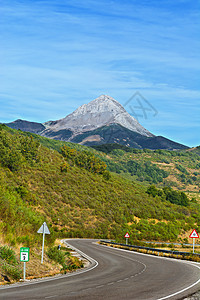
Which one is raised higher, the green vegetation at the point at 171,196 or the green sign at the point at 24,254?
the green vegetation at the point at 171,196

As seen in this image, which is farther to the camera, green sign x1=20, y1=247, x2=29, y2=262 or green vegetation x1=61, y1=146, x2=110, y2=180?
green vegetation x1=61, y1=146, x2=110, y2=180

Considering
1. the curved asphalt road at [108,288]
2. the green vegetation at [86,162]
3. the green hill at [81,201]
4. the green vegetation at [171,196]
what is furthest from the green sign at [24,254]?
the green vegetation at [171,196]

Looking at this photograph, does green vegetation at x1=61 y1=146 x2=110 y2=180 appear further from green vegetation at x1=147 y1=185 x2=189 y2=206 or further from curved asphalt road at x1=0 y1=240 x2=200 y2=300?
curved asphalt road at x1=0 y1=240 x2=200 y2=300

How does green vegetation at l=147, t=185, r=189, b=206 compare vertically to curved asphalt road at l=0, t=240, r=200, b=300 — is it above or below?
above

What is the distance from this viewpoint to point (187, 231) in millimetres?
76375

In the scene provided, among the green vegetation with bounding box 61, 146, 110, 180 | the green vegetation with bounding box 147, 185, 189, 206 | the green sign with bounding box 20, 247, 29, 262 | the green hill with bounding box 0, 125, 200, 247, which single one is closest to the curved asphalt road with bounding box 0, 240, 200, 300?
the green sign with bounding box 20, 247, 29, 262

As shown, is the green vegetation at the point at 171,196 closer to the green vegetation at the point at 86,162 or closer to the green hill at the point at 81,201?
the green hill at the point at 81,201

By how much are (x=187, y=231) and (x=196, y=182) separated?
119 metres

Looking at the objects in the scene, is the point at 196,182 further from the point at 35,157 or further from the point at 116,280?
the point at 116,280

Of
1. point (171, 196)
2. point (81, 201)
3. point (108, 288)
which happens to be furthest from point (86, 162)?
point (108, 288)

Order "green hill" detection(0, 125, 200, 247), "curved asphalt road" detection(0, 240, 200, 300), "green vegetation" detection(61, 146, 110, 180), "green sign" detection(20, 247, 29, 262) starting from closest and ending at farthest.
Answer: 1. "curved asphalt road" detection(0, 240, 200, 300)
2. "green sign" detection(20, 247, 29, 262)
3. "green hill" detection(0, 125, 200, 247)
4. "green vegetation" detection(61, 146, 110, 180)

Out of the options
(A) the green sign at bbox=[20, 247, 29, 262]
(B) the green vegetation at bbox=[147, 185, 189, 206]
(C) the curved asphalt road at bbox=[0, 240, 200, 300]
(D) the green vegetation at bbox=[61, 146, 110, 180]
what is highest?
(D) the green vegetation at bbox=[61, 146, 110, 180]

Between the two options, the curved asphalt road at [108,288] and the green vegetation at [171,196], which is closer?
the curved asphalt road at [108,288]

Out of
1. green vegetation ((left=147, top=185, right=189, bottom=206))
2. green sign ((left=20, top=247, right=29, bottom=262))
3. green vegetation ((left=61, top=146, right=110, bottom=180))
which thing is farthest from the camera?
green vegetation ((left=147, top=185, right=189, bottom=206))
